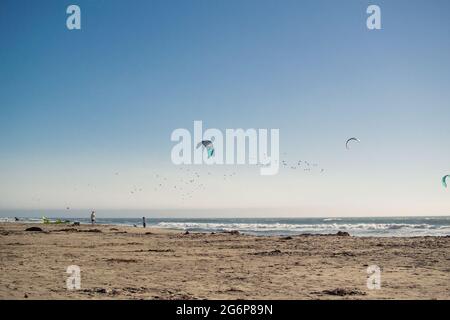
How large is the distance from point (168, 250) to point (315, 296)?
11321mm

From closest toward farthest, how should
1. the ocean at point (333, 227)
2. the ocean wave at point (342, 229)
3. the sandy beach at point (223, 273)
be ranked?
the sandy beach at point (223, 273) < the ocean at point (333, 227) < the ocean wave at point (342, 229)

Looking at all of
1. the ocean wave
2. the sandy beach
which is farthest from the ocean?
the sandy beach

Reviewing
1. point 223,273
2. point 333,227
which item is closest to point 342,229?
point 333,227

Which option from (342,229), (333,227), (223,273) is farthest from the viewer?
(333,227)

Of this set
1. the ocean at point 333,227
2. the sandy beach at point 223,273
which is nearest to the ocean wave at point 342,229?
the ocean at point 333,227

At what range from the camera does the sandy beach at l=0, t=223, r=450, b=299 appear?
31.9 ft

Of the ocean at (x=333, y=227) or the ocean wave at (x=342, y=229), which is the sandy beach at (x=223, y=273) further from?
the ocean wave at (x=342, y=229)

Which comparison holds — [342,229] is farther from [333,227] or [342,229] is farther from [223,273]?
[223,273]

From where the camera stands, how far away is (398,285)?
10727 mm

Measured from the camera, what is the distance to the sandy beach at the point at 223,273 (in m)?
9.71

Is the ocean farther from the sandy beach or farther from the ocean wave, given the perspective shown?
the sandy beach

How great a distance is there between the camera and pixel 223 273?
12.8 m

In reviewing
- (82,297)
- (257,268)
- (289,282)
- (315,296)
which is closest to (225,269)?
(257,268)
